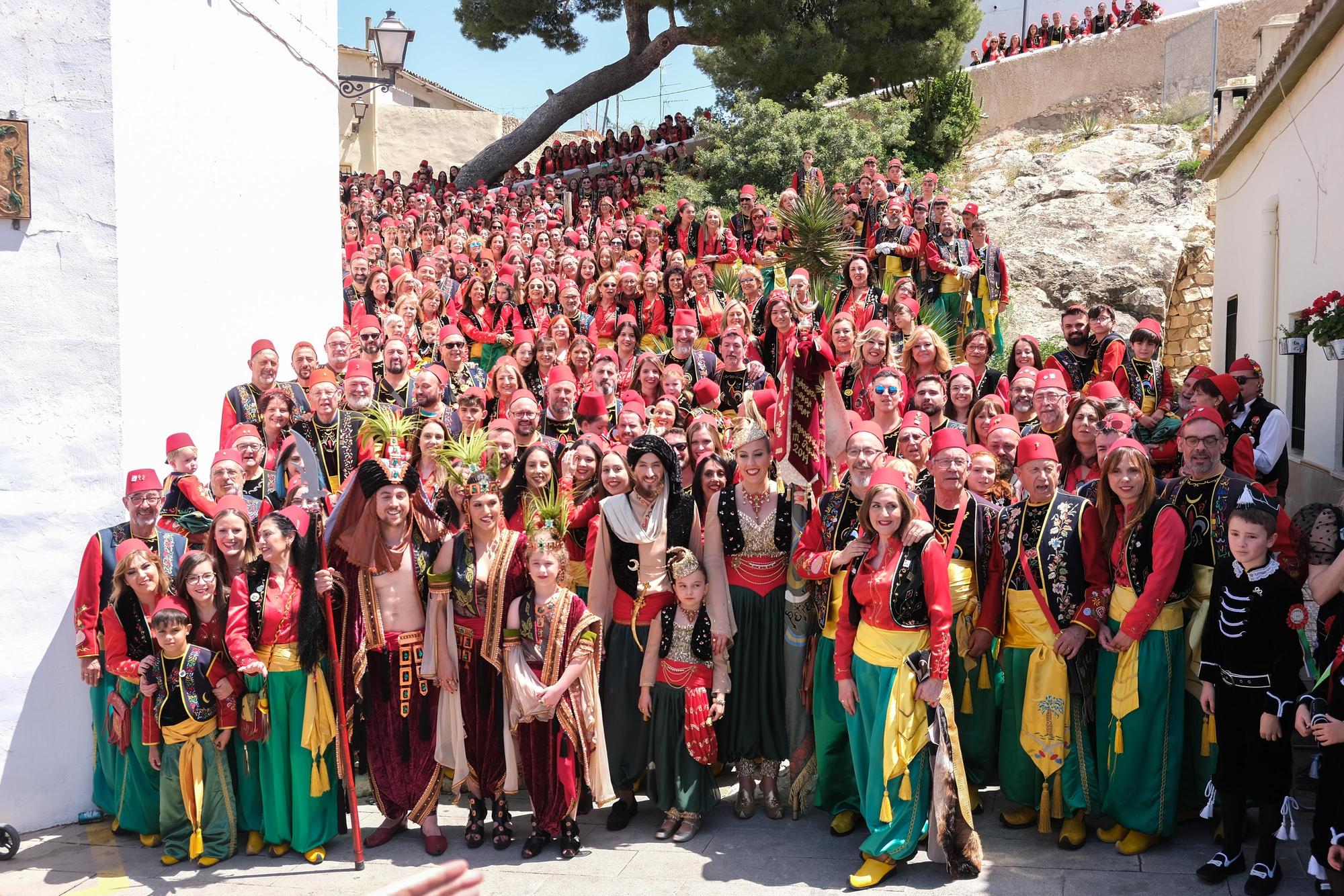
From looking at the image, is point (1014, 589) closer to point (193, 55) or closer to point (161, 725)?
point (161, 725)

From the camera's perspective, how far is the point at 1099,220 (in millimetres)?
16500

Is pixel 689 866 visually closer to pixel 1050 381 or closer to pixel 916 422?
pixel 916 422

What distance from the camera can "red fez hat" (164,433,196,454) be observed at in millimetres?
5980

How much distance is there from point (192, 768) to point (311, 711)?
0.63 metres

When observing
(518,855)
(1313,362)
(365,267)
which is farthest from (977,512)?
(365,267)

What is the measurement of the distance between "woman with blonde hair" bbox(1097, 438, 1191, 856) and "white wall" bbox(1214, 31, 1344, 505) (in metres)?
4.02

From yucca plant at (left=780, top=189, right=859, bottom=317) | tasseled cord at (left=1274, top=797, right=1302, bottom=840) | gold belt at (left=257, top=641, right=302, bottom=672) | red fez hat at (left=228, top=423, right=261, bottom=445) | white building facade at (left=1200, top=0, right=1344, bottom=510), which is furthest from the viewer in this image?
yucca plant at (left=780, top=189, right=859, bottom=317)

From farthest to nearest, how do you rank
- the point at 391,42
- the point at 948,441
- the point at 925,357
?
1. the point at 391,42
2. the point at 925,357
3. the point at 948,441

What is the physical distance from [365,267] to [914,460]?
7333mm

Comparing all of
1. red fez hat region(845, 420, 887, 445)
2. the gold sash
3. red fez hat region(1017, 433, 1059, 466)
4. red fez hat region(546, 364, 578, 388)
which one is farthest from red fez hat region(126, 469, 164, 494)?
the gold sash

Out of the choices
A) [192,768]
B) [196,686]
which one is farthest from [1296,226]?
Answer: [192,768]

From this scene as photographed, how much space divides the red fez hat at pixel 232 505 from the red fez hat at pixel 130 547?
1.27 ft

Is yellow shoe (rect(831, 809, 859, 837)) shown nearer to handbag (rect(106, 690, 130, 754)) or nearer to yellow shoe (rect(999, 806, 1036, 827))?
yellow shoe (rect(999, 806, 1036, 827))

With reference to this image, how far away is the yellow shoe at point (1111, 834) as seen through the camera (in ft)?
15.9
